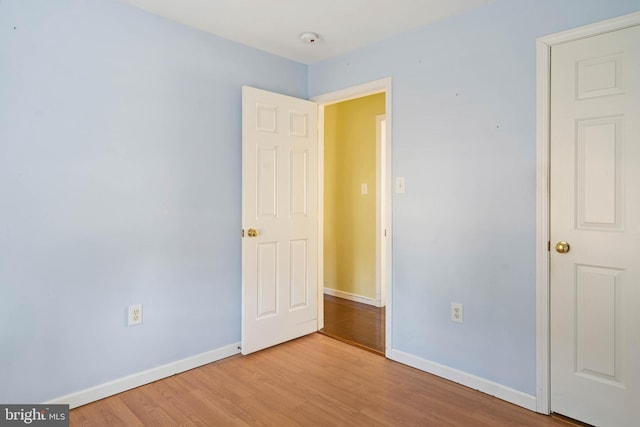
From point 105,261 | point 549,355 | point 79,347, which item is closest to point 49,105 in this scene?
point 105,261

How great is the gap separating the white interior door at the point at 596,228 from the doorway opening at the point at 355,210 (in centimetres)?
199

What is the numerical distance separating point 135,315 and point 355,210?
265cm

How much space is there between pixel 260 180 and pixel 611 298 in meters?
2.30

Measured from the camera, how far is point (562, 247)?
2014 millimetres

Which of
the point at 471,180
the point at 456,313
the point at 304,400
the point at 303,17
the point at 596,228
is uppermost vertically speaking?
the point at 303,17

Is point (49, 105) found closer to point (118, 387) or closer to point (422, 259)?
point (118, 387)

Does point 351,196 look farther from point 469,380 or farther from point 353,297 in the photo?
point 469,380

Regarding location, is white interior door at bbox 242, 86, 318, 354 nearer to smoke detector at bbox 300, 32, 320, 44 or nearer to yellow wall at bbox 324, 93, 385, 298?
smoke detector at bbox 300, 32, 320, 44

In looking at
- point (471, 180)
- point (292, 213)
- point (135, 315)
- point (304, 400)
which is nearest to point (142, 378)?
point (135, 315)

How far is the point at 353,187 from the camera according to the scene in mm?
4375

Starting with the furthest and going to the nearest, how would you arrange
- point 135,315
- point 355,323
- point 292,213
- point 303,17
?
point 355,323
point 292,213
point 303,17
point 135,315

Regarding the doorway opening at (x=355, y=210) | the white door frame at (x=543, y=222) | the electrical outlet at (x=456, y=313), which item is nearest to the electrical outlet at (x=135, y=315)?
the doorway opening at (x=355, y=210)

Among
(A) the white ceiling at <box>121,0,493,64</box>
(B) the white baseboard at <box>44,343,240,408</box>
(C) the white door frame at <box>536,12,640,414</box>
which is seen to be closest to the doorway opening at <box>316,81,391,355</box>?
(A) the white ceiling at <box>121,0,493,64</box>

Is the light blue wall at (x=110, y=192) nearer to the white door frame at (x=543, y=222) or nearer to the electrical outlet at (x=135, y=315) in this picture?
the electrical outlet at (x=135, y=315)
